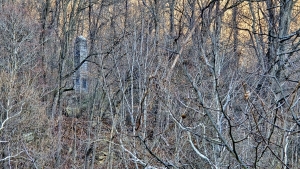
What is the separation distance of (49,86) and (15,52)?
1.80 m

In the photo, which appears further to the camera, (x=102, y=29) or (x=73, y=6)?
(x=73, y=6)

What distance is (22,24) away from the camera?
43.3 feet

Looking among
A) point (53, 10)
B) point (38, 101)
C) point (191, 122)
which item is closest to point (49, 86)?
point (38, 101)

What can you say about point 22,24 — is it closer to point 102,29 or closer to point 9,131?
point 102,29

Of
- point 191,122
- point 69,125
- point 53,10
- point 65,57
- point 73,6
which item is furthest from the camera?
point 53,10

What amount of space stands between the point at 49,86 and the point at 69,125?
6.61 ft

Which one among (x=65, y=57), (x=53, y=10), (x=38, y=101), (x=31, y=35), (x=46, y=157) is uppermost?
(x=53, y=10)

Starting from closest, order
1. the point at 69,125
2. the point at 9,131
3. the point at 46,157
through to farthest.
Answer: the point at 46,157
the point at 9,131
the point at 69,125

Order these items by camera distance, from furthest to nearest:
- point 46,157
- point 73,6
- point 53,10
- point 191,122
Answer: point 53,10 < point 73,6 < point 46,157 < point 191,122

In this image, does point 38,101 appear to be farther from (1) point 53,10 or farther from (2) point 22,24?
(1) point 53,10

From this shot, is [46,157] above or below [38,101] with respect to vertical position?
below

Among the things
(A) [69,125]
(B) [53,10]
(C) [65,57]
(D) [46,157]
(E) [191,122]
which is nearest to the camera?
(E) [191,122]

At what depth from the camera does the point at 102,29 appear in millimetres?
12359

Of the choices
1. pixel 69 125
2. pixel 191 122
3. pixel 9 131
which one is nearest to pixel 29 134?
pixel 9 131
